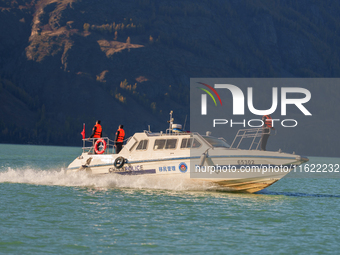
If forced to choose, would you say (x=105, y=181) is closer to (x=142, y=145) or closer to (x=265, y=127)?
(x=142, y=145)

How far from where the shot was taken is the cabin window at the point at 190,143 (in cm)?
2284

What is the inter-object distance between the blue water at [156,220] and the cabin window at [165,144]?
1794 millimetres

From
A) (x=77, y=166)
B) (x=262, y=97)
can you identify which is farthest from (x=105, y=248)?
(x=262, y=97)

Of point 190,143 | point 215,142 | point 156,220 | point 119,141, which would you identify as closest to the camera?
point 156,220

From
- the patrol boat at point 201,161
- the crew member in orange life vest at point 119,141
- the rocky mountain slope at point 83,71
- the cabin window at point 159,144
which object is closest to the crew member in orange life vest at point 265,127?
the patrol boat at point 201,161

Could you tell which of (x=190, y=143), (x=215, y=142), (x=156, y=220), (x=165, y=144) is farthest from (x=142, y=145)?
(x=156, y=220)

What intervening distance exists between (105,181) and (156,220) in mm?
8736

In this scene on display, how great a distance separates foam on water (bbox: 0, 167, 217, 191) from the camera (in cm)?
2325

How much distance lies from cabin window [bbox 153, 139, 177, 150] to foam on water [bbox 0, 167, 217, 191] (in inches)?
61.0

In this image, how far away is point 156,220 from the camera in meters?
17.0

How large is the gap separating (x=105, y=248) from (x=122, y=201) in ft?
25.0

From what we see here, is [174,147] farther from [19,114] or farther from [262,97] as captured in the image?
[262,97]

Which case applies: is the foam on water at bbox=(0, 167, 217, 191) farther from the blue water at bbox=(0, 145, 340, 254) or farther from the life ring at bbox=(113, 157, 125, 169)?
the life ring at bbox=(113, 157, 125, 169)

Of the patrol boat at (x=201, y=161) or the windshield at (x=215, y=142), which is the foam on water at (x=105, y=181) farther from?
the windshield at (x=215, y=142)
